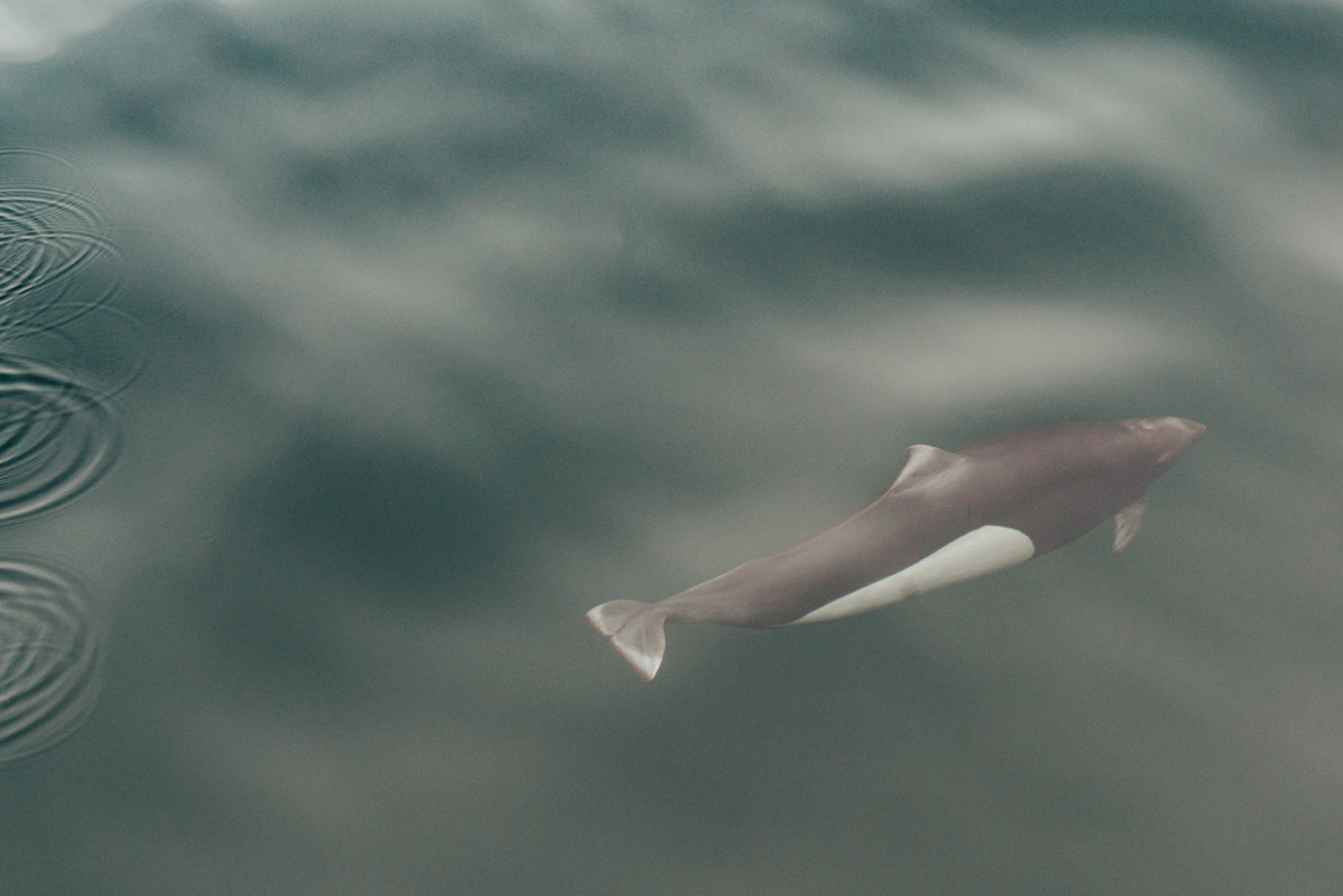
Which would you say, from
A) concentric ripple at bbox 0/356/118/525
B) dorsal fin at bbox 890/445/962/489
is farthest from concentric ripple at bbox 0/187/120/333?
dorsal fin at bbox 890/445/962/489

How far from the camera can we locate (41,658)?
14.4 feet

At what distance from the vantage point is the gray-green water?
13.7 ft

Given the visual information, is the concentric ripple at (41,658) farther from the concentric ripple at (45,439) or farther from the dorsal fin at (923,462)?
the dorsal fin at (923,462)

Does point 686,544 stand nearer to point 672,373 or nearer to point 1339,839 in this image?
point 672,373

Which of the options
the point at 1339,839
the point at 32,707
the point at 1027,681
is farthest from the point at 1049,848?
the point at 32,707

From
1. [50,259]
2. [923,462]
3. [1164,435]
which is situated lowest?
[1164,435]

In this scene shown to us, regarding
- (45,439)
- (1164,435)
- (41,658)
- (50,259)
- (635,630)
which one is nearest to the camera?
(41,658)

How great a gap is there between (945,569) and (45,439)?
416 centimetres

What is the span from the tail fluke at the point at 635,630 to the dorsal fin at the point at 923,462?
135 cm

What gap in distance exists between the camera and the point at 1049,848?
4.18 meters

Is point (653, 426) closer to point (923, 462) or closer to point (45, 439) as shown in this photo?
point (923, 462)

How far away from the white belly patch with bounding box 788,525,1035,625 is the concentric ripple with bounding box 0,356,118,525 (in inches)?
130

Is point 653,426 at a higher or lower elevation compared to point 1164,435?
higher

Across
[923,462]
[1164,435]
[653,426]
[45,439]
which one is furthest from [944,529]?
[45,439]
